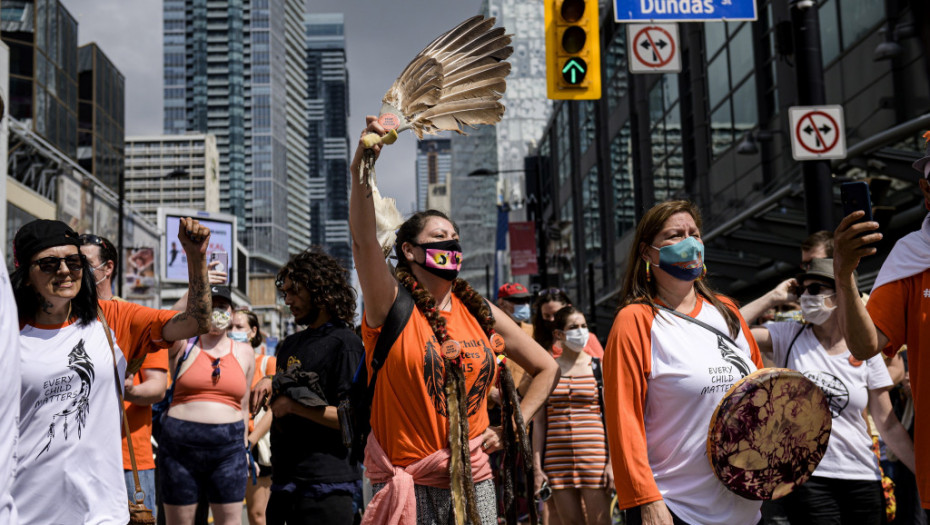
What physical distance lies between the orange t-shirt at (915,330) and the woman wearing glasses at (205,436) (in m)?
3.99

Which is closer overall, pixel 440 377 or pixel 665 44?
pixel 440 377

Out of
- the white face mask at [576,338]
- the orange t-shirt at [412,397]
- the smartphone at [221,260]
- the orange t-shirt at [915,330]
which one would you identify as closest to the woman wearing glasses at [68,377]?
the smartphone at [221,260]

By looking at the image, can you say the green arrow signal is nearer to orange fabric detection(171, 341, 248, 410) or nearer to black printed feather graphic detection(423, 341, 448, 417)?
orange fabric detection(171, 341, 248, 410)

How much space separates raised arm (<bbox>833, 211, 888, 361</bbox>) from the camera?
3.30 meters

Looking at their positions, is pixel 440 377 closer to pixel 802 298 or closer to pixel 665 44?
pixel 802 298

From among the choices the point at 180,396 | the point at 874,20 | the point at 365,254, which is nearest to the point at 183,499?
the point at 180,396

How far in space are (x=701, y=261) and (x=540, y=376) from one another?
89 cm

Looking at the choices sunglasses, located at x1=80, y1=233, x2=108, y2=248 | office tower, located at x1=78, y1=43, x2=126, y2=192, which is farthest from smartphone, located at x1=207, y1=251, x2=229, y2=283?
office tower, located at x1=78, y1=43, x2=126, y2=192

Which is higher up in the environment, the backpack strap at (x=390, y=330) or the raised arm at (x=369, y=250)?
the raised arm at (x=369, y=250)

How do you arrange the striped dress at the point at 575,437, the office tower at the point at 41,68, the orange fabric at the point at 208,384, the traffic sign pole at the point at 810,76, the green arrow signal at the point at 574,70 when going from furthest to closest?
the office tower at the point at 41,68, the green arrow signal at the point at 574,70, the traffic sign pole at the point at 810,76, the striped dress at the point at 575,437, the orange fabric at the point at 208,384

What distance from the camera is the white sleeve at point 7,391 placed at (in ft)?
7.09

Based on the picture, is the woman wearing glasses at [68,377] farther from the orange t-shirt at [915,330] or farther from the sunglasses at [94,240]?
the orange t-shirt at [915,330]

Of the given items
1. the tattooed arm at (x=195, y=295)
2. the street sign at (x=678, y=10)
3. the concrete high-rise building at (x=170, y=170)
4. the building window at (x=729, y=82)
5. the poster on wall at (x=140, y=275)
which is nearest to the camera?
the tattooed arm at (x=195, y=295)

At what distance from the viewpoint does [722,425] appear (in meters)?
3.53
